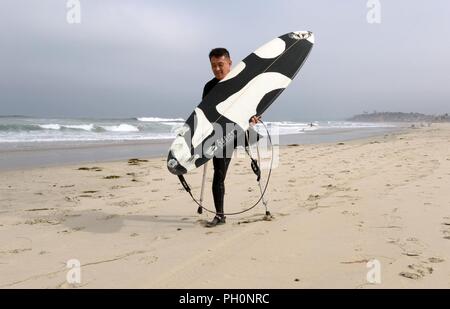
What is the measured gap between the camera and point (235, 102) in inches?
167

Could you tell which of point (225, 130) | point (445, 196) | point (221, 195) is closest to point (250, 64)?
point (225, 130)

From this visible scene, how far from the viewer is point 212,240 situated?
347 centimetres

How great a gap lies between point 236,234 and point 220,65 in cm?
167

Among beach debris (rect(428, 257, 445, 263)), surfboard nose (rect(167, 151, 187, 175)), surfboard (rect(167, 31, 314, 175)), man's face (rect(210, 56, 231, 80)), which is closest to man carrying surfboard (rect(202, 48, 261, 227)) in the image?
man's face (rect(210, 56, 231, 80))

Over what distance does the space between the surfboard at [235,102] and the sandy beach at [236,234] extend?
0.77 metres

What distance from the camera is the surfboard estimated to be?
389cm

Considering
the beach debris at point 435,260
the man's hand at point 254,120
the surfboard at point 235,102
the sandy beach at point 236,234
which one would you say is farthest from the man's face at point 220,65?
the beach debris at point 435,260

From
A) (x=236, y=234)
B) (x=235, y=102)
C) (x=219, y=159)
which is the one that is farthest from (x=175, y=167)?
(x=235, y=102)

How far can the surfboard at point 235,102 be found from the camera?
12.8 ft

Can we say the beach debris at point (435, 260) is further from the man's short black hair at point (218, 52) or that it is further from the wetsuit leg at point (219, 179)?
the man's short black hair at point (218, 52)

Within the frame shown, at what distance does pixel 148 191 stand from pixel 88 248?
8.72 feet

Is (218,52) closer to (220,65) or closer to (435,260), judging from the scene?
(220,65)

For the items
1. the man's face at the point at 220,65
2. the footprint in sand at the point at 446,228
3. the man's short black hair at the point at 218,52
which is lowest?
the footprint in sand at the point at 446,228

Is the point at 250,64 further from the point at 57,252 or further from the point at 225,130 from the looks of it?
the point at 57,252
